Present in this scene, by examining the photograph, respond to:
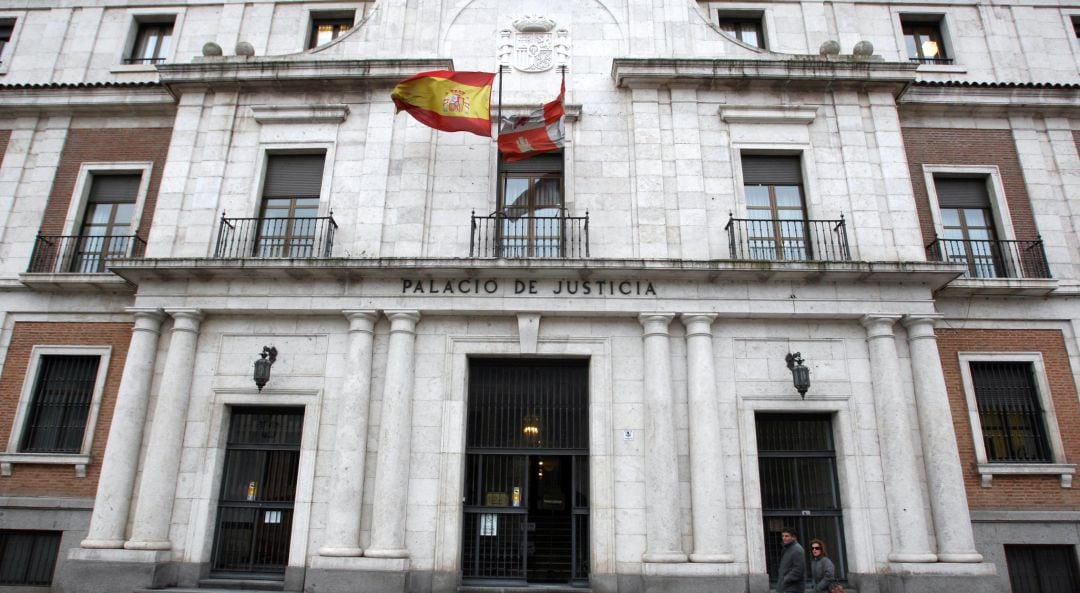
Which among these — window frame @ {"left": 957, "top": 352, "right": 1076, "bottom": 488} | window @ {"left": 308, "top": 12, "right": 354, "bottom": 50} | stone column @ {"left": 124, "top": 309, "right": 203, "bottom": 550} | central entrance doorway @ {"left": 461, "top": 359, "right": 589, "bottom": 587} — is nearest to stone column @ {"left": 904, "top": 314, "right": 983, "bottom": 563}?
window frame @ {"left": 957, "top": 352, "right": 1076, "bottom": 488}

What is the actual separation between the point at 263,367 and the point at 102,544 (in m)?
3.71

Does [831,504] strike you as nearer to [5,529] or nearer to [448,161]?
[448,161]

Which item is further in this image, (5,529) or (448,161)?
(448,161)

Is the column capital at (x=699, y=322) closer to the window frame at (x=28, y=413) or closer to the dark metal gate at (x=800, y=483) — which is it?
the dark metal gate at (x=800, y=483)

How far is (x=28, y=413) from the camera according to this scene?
12.5m

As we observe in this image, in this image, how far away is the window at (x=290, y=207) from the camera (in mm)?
12594

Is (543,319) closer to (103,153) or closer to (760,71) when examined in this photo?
(760,71)

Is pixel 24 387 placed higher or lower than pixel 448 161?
lower

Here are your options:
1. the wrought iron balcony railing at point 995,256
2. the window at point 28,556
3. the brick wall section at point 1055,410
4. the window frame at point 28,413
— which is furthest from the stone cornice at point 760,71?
the window at point 28,556

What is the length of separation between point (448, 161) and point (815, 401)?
27.2ft

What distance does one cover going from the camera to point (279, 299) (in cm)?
1170

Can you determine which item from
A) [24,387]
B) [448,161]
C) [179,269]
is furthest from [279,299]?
[24,387]

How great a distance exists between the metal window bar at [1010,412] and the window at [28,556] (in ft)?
57.0

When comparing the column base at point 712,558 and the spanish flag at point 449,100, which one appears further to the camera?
the spanish flag at point 449,100
